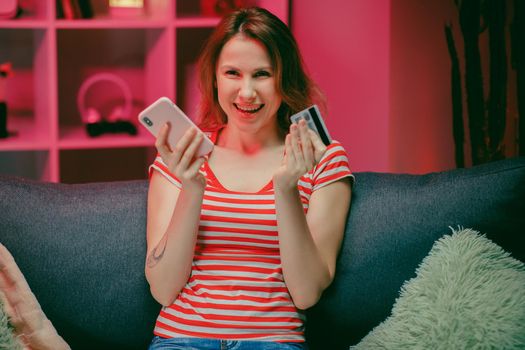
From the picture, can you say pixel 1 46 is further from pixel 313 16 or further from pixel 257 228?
pixel 257 228

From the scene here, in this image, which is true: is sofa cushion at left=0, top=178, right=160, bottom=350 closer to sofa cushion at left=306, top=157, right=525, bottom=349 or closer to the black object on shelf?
sofa cushion at left=306, top=157, right=525, bottom=349

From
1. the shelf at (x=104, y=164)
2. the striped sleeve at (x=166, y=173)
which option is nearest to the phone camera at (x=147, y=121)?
the striped sleeve at (x=166, y=173)

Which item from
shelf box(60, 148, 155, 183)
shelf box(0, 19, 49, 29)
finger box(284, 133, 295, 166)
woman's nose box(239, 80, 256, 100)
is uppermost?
shelf box(0, 19, 49, 29)

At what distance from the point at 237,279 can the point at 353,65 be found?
144 centimetres

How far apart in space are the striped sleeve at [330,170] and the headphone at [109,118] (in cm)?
136

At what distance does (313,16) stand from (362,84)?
1.06ft

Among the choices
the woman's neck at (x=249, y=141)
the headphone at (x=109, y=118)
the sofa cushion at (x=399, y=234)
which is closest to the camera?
the sofa cushion at (x=399, y=234)

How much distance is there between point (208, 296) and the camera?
1614 millimetres

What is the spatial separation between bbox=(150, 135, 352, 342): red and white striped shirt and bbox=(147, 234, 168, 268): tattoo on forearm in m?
0.09

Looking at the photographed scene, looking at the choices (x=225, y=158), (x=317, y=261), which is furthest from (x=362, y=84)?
(x=317, y=261)

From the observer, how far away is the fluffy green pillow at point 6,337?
1449 millimetres

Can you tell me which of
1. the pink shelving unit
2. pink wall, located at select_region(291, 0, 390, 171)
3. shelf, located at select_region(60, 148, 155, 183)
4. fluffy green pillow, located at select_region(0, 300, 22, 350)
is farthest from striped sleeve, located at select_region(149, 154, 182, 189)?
shelf, located at select_region(60, 148, 155, 183)

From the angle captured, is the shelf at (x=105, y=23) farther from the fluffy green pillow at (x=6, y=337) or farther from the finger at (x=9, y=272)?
the fluffy green pillow at (x=6, y=337)

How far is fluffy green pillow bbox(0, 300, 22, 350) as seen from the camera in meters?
1.45
